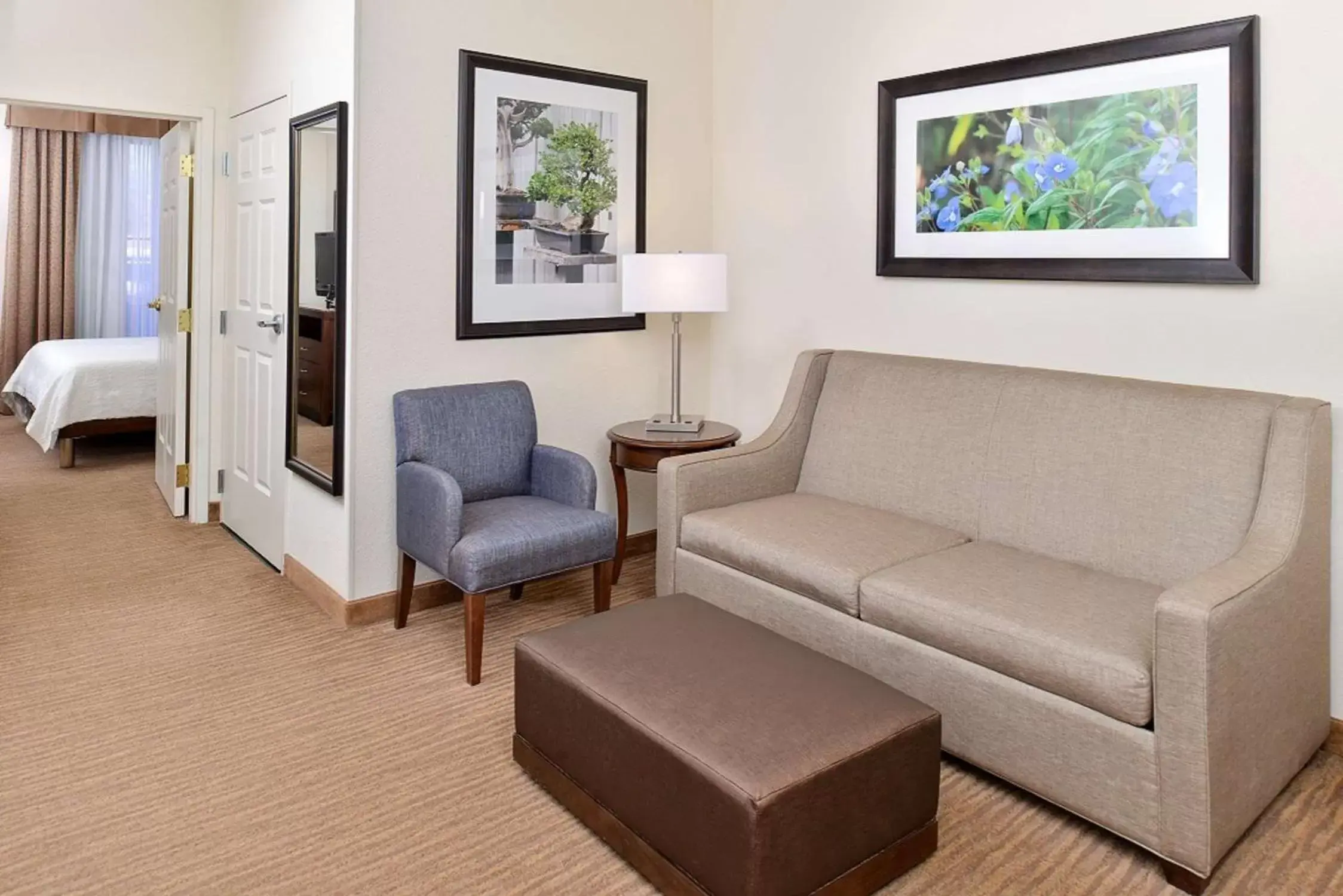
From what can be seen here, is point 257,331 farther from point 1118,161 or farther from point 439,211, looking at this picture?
point 1118,161

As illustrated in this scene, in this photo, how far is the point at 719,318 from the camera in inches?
163

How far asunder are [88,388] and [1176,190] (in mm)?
5532

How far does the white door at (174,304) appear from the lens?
4.39 m

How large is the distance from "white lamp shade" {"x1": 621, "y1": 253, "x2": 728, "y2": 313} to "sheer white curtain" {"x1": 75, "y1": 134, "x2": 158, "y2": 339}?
577 cm

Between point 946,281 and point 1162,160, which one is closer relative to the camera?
point 1162,160

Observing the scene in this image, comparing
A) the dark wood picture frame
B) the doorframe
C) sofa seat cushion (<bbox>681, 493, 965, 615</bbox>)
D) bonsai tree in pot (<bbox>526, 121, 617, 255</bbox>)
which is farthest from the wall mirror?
the dark wood picture frame

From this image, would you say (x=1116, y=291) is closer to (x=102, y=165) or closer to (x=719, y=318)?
(x=719, y=318)

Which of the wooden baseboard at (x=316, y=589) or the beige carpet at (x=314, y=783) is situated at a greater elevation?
the wooden baseboard at (x=316, y=589)

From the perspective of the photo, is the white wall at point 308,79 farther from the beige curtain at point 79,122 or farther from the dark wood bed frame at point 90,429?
the beige curtain at point 79,122

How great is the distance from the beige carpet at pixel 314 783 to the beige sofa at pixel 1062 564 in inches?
5.1

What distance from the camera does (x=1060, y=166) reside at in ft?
9.49

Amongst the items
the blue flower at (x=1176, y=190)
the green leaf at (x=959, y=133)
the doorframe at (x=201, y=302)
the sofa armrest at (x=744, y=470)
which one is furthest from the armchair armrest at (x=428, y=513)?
the blue flower at (x=1176, y=190)

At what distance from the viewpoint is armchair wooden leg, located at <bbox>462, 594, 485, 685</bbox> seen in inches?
113

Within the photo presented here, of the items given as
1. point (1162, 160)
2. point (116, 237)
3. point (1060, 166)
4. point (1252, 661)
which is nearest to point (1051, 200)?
point (1060, 166)
